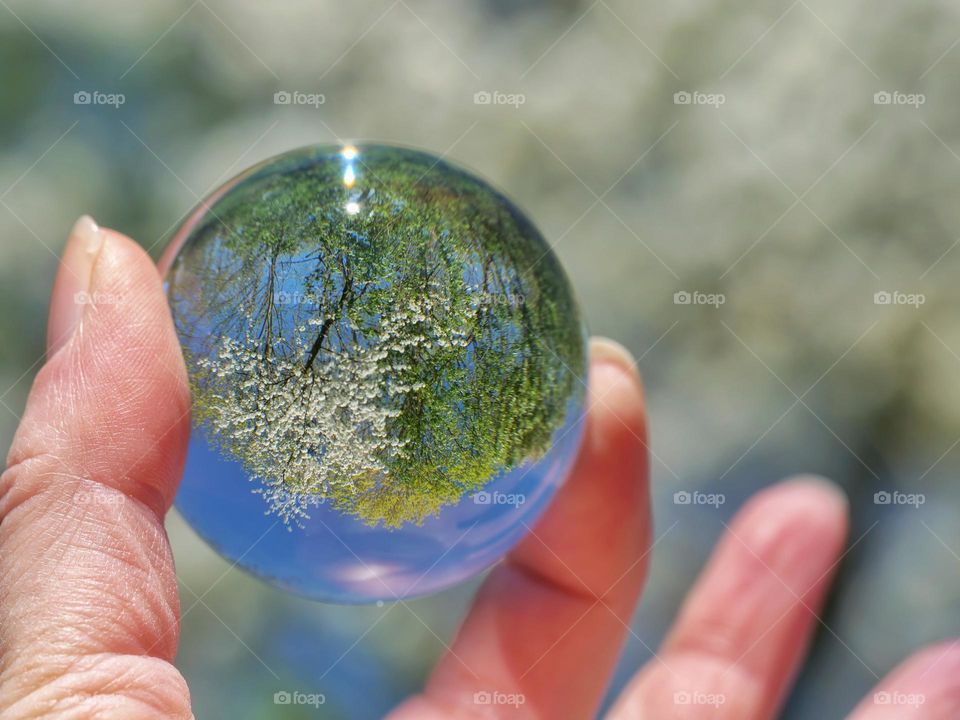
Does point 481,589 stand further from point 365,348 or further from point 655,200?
point 655,200

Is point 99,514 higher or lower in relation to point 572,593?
higher

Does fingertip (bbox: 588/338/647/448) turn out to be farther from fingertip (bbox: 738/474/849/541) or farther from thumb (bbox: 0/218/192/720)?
thumb (bbox: 0/218/192/720)

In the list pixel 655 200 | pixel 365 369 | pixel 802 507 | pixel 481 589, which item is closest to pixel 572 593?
pixel 481 589

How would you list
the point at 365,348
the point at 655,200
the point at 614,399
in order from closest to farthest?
the point at 365,348, the point at 614,399, the point at 655,200

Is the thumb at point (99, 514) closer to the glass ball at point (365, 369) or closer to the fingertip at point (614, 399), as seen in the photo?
the glass ball at point (365, 369)

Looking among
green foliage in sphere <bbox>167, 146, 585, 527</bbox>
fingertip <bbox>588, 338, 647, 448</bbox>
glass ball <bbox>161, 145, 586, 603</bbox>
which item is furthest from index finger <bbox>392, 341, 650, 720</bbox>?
green foliage in sphere <bbox>167, 146, 585, 527</bbox>

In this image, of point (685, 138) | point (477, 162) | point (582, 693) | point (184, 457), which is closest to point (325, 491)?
point (184, 457)

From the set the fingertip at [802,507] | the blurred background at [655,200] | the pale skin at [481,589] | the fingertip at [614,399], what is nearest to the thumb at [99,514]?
the pale skin at [481,589]
